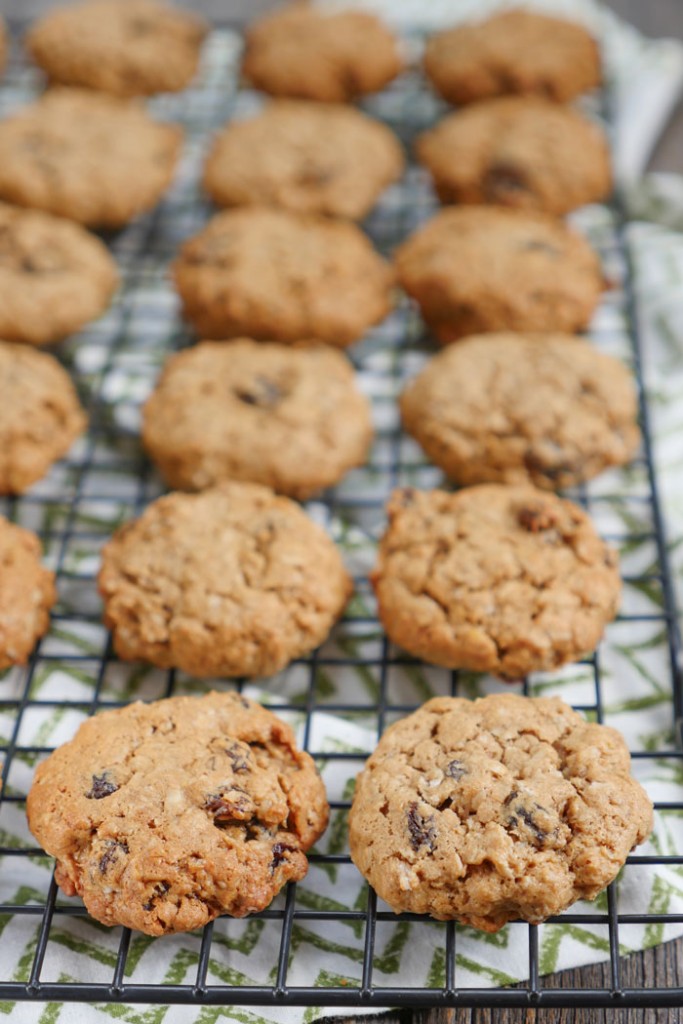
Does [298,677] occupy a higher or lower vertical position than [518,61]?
lower

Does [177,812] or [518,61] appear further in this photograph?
[518,61]

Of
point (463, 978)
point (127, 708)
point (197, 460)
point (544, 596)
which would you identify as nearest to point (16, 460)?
point (197, 460)

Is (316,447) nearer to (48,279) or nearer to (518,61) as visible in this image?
(48,279)

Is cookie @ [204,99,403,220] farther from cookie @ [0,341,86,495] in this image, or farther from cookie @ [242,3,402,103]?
cookie @ [0,341,86,495]

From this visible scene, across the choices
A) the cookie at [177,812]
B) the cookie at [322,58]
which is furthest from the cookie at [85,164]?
the cookie at [177,812]

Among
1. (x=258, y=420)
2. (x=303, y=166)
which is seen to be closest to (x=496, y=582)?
(x=258, y=420)

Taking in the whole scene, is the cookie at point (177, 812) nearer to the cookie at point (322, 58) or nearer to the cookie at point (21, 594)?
the cookie at point (21, 594)

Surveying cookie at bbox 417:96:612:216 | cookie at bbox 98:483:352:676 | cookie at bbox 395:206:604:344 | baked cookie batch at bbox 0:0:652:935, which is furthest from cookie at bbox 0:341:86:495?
cookie at bbox 417:96:612:216
